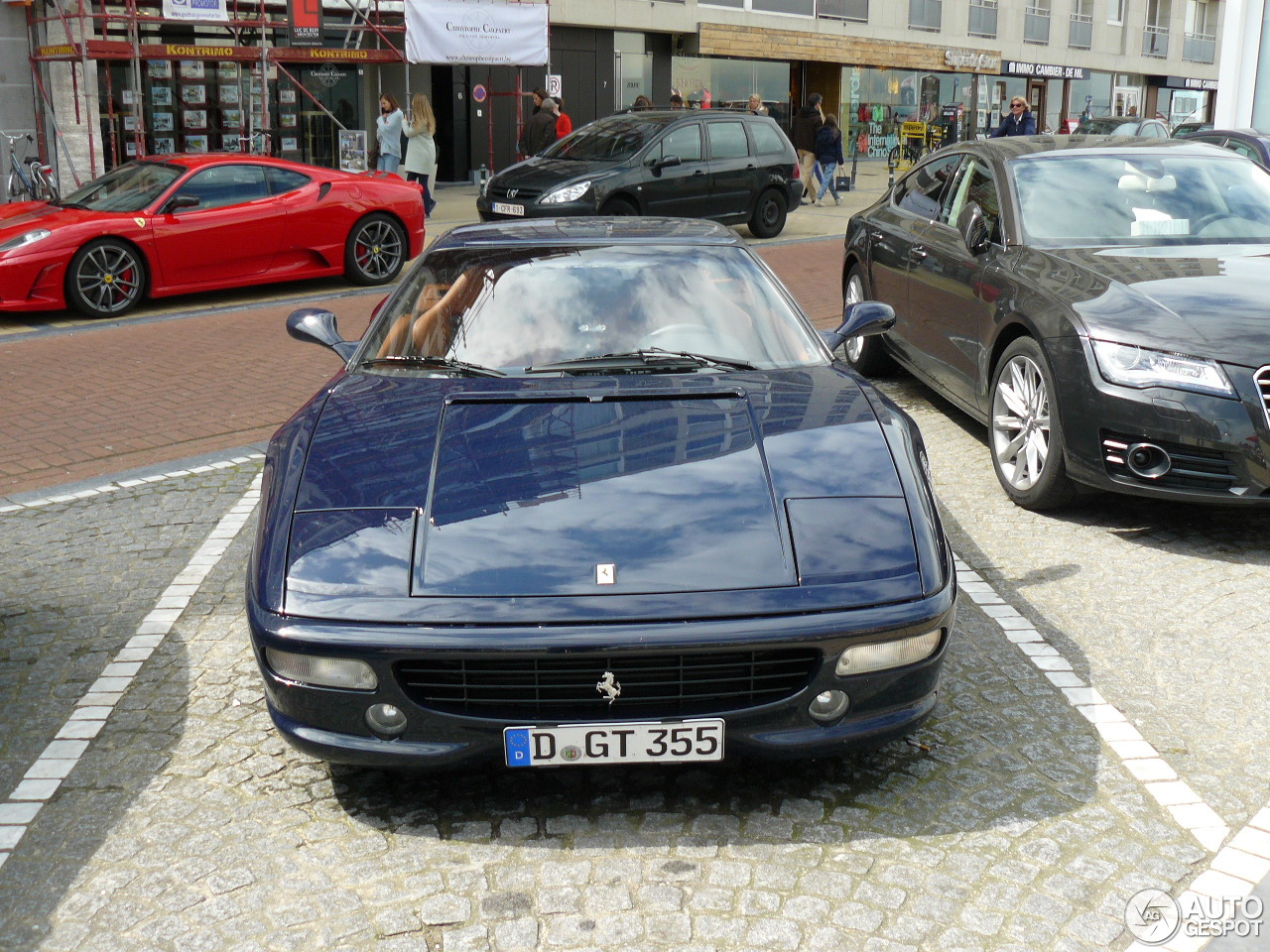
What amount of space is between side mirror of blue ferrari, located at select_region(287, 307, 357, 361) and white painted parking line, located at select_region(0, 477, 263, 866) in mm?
1040

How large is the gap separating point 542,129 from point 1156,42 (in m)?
38.3

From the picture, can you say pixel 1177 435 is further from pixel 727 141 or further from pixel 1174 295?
pixel 727 141

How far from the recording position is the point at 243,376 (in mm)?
8953

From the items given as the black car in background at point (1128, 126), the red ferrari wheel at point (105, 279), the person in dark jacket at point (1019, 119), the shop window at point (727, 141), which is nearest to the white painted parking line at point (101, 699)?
the red ferrari wheel at point (105, 279)

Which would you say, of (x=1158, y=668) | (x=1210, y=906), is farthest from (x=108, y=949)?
(x=1158, y=668)

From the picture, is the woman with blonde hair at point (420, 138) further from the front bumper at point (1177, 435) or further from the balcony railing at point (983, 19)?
the balcony railing at point (983, 19)

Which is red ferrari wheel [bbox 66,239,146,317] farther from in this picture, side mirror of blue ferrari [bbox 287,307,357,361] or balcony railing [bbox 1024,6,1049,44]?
balcony railing [bbox 1024,6,1049,44]

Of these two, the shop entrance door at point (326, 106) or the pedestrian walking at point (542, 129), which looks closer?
the pedestrian walking at point (542, 129)

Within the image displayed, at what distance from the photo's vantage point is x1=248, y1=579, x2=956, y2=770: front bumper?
304 centimetres

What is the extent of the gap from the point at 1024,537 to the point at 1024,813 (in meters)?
2.38

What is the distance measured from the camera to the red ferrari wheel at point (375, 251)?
13.0 m

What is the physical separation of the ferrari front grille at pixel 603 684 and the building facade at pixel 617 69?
595 inches

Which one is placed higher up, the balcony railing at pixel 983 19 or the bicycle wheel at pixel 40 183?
the balcony railing at pixel 983 19

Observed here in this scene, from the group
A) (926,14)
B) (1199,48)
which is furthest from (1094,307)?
(1199,48)
